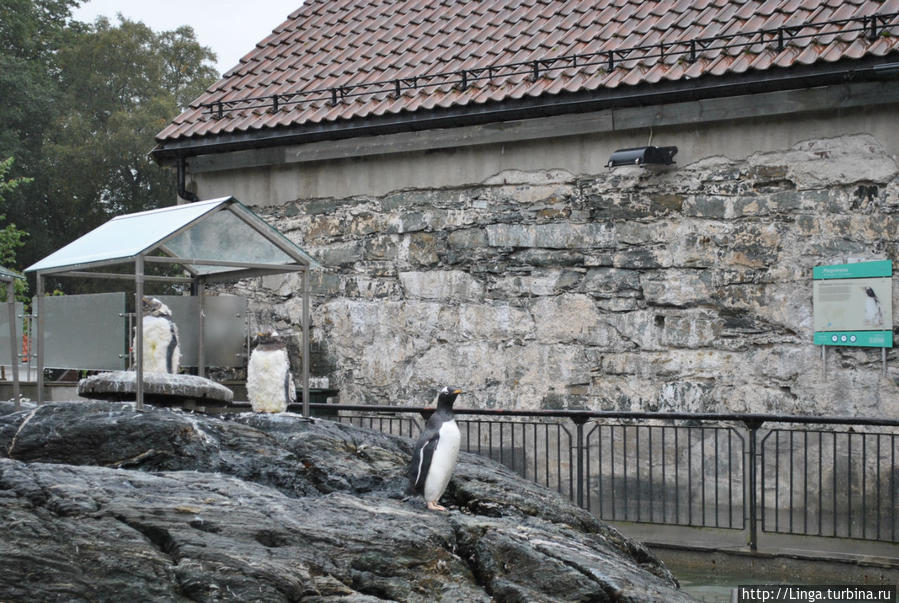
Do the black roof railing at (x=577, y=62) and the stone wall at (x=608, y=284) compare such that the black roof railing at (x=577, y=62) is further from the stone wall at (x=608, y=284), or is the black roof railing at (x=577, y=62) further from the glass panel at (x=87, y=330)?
the glass panel at (x=87, y=330)

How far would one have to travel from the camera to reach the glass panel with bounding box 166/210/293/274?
7484 mm

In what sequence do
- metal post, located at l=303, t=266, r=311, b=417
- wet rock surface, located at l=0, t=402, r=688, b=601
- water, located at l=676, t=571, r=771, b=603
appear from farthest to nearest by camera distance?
water, located at l=676, t=571, r=771, b=603 → metal post, located at l=303, t=266, r=311, b=417 → wet rock surface, located at l=0, t=402, r=688, b=601

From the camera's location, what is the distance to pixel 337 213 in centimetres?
1274

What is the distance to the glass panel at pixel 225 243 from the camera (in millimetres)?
7484

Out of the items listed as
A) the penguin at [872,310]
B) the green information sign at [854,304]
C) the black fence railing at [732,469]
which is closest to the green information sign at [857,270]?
the green information sign at [854,304]

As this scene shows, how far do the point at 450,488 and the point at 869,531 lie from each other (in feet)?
15.5

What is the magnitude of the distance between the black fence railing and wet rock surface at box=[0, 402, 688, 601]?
299 centimetres

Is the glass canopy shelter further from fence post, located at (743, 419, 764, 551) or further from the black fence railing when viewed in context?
fence post, located at (743, 419, 764, 551)

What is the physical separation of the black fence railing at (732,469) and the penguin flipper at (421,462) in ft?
11.4

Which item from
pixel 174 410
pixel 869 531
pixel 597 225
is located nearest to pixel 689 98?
pixel 597 225

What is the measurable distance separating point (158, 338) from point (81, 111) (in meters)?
29.9

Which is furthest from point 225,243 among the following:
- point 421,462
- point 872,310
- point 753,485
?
point 872,310

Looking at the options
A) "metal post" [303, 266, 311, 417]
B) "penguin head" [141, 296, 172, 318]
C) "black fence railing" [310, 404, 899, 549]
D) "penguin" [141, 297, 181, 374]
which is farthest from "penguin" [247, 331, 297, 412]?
"black fence railing" [310, 404, 899, 549]

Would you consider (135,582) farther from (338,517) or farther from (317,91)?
(317,91)
